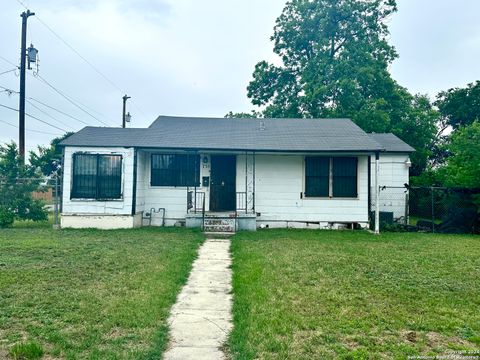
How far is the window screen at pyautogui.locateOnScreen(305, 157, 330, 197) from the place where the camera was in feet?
39.2

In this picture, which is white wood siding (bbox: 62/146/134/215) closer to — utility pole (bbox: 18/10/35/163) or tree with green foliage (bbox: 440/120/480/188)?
utility pole (bbox: 18/10/35/163)

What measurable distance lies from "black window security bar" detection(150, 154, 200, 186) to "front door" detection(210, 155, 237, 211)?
2.10 ft

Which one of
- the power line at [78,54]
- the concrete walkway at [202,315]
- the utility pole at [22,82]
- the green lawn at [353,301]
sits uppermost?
the power line at [78,54]

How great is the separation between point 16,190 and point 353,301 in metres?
11.4

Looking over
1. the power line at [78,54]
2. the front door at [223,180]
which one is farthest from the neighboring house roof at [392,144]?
the power line at [78,54]

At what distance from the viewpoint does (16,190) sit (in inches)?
446

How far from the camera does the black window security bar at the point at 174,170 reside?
12086 millimetres

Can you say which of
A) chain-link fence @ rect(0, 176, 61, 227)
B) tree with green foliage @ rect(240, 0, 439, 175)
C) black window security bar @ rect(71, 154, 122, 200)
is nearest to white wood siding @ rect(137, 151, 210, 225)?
black window security bar @ rect(71, 154, 122, 200)

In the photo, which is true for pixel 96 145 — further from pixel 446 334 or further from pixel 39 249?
pixel 446 334

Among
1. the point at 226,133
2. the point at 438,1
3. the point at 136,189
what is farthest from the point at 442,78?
the point at 136,189

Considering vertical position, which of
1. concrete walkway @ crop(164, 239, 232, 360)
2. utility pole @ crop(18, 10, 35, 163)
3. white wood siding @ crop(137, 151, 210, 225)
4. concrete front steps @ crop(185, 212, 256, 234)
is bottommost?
concrete walkway @ crop(164, 239, 232, 360)

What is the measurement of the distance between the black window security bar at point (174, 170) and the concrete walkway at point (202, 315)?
5.89 metres

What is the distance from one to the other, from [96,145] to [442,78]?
28485 millimetres

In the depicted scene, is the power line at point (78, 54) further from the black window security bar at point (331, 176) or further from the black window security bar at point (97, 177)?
the black window security bar at point (331, 176)
